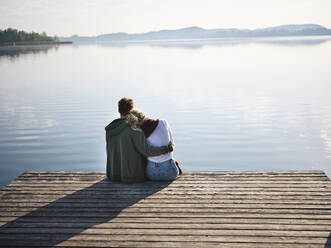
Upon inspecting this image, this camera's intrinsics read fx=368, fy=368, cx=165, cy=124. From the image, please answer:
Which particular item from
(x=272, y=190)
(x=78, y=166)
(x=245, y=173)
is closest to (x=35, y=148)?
(x=78, y=166)

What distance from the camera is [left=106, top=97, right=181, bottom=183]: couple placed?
210 inches

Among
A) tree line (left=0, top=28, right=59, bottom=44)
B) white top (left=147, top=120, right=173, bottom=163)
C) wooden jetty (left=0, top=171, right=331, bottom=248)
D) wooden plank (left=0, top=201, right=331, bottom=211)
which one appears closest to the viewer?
wooden jetty (left=0, top=171, right=331, bottom=248)

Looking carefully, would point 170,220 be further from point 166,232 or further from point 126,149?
point 126,149

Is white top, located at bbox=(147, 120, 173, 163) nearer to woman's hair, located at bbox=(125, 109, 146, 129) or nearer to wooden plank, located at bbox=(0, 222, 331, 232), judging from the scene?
woman's hair, located at bbox=(125, 109, 146, 129)

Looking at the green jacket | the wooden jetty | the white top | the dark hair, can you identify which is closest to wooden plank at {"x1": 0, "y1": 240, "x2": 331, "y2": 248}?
the wooden jetty

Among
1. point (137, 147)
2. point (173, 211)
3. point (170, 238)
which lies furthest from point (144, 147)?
point (170, 238)

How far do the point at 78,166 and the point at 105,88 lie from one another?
43.5 feet

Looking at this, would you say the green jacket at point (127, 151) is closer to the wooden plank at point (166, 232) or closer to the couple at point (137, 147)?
the couple at point (137, 147)

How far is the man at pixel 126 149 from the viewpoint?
533cm

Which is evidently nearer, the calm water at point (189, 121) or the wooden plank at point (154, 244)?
the wooden plank at point (154, 244)

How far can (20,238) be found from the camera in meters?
4.02

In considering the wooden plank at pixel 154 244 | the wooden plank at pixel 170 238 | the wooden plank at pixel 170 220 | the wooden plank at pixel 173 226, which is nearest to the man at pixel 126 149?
the wooden plank at pixel 170 220

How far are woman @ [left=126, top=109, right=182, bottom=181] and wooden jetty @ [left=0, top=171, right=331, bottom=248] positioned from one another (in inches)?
7.1

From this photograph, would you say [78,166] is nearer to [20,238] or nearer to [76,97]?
[20,238]
